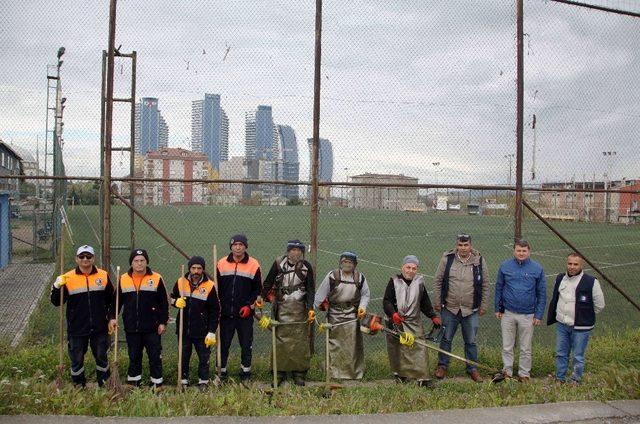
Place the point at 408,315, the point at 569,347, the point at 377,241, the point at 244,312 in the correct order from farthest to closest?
the point at 377,241 < the point at 569,347 < the point at 408,315 < the point at 244,312

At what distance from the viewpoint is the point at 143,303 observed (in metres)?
5.76

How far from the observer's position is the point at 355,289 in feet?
20.6

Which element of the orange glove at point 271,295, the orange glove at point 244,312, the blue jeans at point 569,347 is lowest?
the blue jeans at point 569,347

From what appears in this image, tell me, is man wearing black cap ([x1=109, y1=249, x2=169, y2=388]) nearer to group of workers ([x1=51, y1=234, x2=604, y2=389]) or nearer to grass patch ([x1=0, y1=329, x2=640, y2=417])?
group of workers ([x1=51, y1=234, x2=604, y2=389])

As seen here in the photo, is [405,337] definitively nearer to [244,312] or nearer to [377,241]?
[244,312]

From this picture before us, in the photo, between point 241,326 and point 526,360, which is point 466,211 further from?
point 241,326

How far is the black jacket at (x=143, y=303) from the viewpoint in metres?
5.73

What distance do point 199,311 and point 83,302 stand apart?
120 centimetres

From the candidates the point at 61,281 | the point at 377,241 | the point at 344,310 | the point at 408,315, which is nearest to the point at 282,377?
the point at 344,310

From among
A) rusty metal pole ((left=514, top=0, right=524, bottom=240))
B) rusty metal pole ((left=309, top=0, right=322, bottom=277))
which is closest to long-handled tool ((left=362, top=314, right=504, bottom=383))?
rusty metal pole ((left=309, top=0, right=322, bottom=277))

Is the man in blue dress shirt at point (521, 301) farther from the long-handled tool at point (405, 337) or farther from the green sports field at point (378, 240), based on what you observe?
the green sports field at point (378, 240)

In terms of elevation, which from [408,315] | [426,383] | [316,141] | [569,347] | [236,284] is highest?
[316,141]

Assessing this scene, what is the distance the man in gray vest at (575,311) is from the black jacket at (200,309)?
13.0 feet

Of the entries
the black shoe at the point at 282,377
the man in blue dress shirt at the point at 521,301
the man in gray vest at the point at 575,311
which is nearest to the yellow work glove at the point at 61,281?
the black shoe at the point at 282,377
